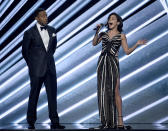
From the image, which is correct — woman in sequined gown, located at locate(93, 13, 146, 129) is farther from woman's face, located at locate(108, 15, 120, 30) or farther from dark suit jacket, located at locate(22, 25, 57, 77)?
dark suit jacket, located at locate(22, 25, 57, 77)

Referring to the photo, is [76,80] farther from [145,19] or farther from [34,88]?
[145,19]

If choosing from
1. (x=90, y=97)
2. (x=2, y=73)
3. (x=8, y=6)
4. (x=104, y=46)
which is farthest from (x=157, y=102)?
(x=8, y=6)

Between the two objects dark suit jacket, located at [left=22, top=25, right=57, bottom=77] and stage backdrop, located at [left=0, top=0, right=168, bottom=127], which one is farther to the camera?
stage backdrop, located at [left=0, top=0, right=168, bottom=127]

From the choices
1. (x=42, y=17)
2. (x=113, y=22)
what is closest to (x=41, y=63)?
(x=42, y=17)

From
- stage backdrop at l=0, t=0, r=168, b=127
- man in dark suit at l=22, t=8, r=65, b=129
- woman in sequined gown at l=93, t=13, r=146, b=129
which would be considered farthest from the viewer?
stage backdrop at l=0, t=0, r=168, b=127

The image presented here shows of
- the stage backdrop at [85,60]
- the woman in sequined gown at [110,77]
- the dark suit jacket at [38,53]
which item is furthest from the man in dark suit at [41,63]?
the stage backdrop at [85,60]

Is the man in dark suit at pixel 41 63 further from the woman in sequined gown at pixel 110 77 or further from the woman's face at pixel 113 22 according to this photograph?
the woman's face at pixel 113 22

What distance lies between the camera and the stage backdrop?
3984mm

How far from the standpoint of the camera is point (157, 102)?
395 centimetres

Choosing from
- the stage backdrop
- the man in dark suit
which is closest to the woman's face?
the man in dark suit

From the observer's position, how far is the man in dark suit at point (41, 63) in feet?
11.6

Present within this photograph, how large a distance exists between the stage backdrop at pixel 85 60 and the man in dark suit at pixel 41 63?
810 mm

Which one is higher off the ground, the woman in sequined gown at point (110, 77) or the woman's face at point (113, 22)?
the woman's face at point (113, 22)

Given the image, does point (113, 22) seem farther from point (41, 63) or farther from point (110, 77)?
point (41, 63)
